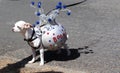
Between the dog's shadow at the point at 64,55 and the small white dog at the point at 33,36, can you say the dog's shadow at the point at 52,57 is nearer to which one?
the dog's shadow at the point at 64,55

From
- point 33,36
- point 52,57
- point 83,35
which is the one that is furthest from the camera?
point 83,35

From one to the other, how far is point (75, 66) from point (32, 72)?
0.83 m

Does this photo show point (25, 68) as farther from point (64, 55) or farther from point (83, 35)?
point (83, 35)

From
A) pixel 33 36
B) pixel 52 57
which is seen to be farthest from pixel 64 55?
pixel 33 36

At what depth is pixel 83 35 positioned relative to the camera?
9.27m

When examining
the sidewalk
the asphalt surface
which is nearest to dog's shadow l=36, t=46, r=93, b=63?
the asphalt surface

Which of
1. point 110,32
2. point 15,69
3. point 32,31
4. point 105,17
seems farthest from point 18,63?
point 105,17

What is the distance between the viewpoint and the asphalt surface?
725 centimetres

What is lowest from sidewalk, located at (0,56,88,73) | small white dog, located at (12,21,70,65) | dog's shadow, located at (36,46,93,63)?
sidewalk, located at (0,56,88,73)

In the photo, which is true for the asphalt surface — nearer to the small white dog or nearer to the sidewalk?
the sidewalk

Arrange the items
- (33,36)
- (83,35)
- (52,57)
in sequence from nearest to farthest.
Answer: (33,36), (52,57), (83,35)

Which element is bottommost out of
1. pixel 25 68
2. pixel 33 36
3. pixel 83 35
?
pixel 25 68

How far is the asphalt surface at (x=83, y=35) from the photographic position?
23.8ft

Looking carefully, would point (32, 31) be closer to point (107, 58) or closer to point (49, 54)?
point (49, 54)
